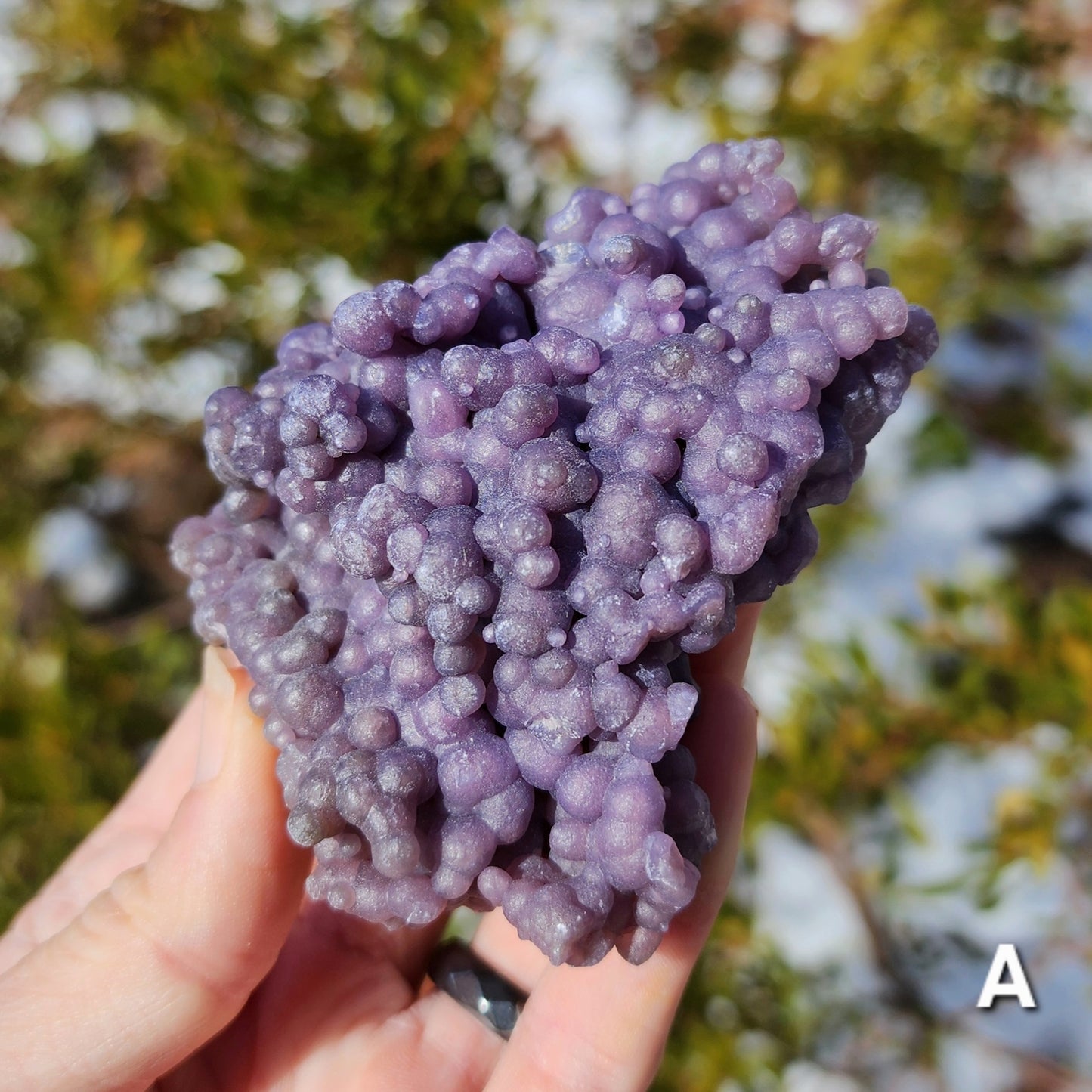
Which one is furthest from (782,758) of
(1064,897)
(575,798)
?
(575,798)

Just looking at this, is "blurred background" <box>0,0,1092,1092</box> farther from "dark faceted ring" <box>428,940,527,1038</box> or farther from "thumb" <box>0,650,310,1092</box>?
"thumb" <box>0,650,310,1092</box>

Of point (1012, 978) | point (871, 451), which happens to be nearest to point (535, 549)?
point (1012, 978)

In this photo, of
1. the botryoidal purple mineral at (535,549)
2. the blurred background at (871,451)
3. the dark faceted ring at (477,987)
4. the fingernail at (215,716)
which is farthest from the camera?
the blurred background at (871,451)

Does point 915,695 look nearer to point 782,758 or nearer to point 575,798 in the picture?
point 782,758

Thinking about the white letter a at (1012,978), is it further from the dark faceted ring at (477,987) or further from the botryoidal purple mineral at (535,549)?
the botryoidal purple mineral at (535,549)

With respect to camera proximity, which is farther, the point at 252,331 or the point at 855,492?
the point at 855,492

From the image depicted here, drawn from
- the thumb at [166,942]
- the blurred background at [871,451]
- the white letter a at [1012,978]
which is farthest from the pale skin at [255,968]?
the white letter a at [1012,978]
